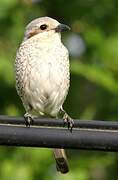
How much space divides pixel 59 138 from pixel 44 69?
88.5 inches

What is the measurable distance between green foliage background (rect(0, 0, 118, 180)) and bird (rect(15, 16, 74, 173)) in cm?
63

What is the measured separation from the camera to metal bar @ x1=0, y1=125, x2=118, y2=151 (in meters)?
4.01

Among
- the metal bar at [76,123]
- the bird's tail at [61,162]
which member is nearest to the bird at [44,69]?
the bird's tail at [61,162]

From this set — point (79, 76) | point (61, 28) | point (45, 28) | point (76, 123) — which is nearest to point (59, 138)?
point (76, 123)

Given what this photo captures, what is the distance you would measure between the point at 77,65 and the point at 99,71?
245 millimetres

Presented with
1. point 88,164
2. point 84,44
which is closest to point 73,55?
point 84,44

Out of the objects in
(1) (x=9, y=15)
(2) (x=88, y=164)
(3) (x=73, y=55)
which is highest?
(1) (x=9, y=15)

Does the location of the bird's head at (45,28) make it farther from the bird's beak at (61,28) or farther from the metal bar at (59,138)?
the metal bar at (59,138)

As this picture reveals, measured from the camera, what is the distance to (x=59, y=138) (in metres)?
4.03

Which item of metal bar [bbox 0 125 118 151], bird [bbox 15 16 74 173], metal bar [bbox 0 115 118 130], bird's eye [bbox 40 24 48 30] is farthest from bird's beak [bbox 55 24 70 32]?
metal bar [bbox 0 125 118 151]

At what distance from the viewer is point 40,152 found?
7062 millimetres

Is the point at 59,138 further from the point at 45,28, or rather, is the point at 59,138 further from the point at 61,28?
the point at 45,28

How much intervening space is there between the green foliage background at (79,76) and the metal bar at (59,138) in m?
2.85

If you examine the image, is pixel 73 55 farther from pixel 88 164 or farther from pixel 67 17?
pixel 88 164
